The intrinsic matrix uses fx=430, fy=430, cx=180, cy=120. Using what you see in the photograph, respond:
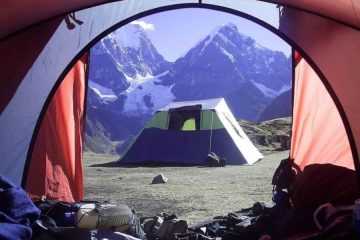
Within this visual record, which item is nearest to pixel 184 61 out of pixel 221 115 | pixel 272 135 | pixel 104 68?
pixel 104 68

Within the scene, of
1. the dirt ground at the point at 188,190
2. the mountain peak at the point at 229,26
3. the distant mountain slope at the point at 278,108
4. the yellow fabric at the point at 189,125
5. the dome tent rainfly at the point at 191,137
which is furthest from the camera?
the mountain peak at the point at 229,26

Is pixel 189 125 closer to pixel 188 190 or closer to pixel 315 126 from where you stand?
pixel 188 190

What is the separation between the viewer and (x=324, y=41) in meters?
4.09

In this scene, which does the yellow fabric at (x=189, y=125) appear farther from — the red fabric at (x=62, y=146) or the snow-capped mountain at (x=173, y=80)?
the snow-capped mountain at (x=173, y=80)

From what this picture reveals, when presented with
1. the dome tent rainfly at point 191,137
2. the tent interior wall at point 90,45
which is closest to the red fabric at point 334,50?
the tent interior wall at point 90,45

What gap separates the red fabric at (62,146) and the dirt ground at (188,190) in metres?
1.12

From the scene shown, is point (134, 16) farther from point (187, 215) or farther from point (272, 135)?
point (272, 135)

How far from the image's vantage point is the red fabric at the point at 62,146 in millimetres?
4816

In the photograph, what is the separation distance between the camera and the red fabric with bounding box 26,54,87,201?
482 centimetres

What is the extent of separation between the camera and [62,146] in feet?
16.7

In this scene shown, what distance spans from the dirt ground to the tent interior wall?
2.12 meters

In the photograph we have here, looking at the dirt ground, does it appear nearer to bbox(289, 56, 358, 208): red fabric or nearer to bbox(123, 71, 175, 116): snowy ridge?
bbox(289, 56, 358, 208): red fabric

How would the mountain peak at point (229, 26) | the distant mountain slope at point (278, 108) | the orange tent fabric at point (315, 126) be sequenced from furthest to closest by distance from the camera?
the mountain peak at point (229, 26), the distant mountain slope at point (278, 108), the orange tent fabric at point (315, 126)

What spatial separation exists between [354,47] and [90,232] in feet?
9.03
